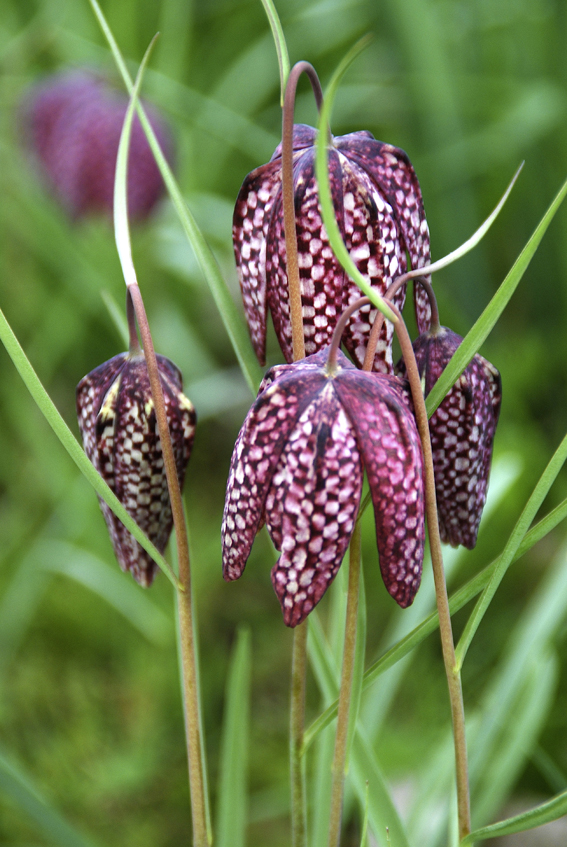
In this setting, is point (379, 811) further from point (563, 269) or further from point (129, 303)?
point (563, 269)

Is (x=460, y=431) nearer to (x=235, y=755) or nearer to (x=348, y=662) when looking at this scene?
(x=348, y=662)

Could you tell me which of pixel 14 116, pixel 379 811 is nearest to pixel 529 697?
pixel 379 811

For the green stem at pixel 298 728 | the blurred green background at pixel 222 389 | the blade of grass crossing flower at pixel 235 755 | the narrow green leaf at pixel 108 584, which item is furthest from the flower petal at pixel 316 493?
the narrow green leaf at pixel 108 584

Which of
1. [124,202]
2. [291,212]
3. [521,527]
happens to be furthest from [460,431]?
[124,202]

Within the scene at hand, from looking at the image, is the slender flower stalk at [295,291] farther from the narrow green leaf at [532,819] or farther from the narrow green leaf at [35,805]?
the narrow green leaf at [35,805]

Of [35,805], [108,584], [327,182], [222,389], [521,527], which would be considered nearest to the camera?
[327,182]

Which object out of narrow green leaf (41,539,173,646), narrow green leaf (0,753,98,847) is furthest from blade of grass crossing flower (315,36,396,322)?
narrow green leaf (41,539,173,646)
